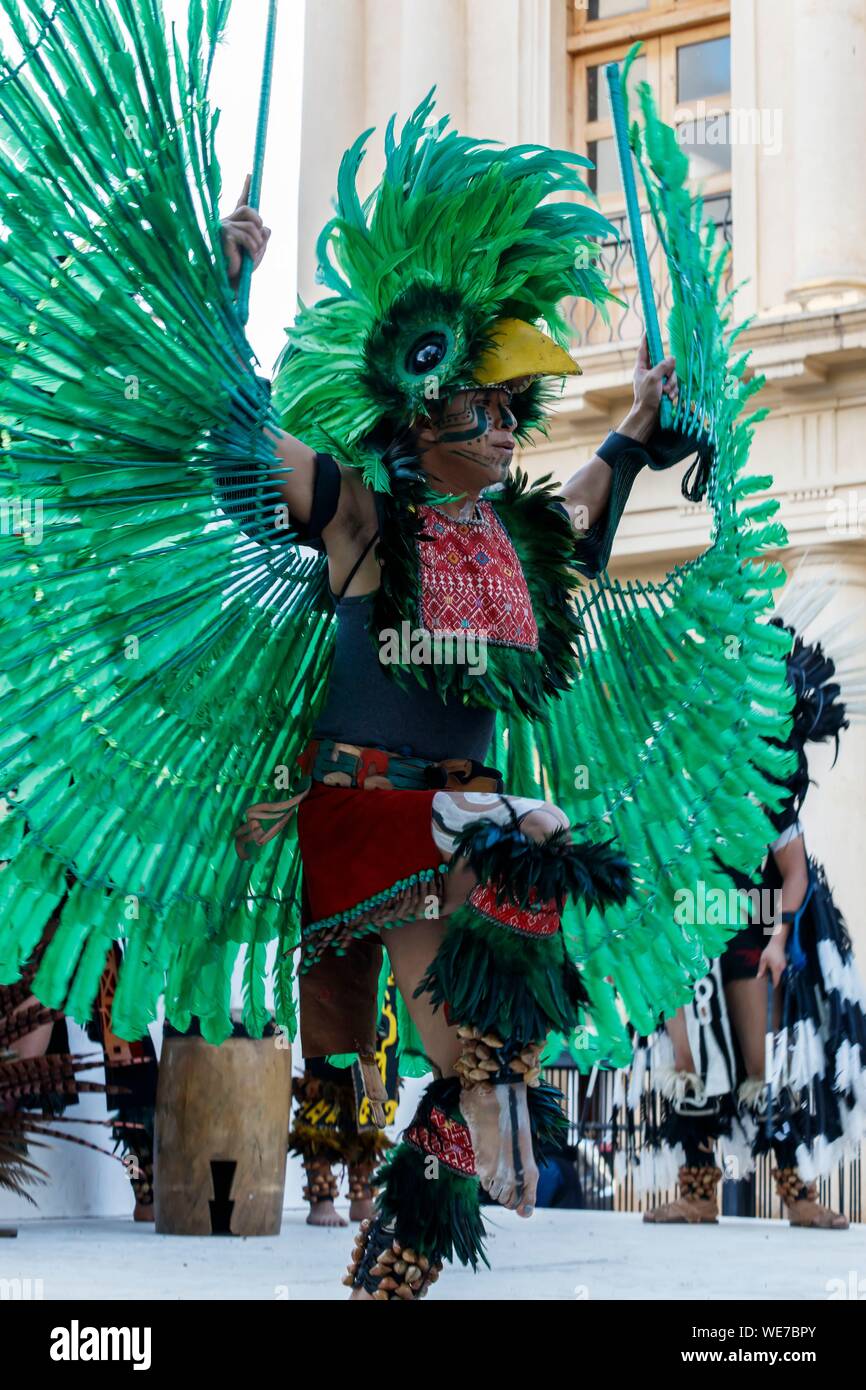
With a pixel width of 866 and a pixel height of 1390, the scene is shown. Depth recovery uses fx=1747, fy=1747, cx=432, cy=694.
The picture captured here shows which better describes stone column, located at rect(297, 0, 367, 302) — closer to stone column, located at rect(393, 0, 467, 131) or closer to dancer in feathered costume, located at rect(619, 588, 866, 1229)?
stone column, located at rect(393, 0, 467, 131)

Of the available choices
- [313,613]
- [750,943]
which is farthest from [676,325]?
[750,943]

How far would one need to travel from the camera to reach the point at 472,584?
294 cm

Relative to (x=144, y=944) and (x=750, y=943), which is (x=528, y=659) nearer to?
(x=144, y=944)

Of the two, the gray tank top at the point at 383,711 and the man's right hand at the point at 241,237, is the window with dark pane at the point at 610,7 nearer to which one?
the man's right hand at the point at 241,237

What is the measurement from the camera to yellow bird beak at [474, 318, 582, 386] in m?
2.98

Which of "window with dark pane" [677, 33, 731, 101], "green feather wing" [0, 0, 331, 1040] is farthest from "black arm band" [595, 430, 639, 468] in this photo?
"window with dark pane" [677, 33, 731, 101]

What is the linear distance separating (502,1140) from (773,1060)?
2.83 meters

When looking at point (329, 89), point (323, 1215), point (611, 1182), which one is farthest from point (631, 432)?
point (329, 89)

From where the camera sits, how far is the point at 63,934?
2.91m

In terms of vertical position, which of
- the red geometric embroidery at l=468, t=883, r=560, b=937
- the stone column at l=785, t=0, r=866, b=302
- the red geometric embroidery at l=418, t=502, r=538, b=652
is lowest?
the red geometric embroidery at l=468, t=883, r=560, b=937

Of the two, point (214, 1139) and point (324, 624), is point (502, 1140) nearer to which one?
point (324, 624)

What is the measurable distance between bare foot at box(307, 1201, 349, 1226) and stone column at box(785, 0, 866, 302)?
23.2ft

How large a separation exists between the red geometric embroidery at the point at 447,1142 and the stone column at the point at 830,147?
8.35 meters

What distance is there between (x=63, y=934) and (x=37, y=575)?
23.6 inches
